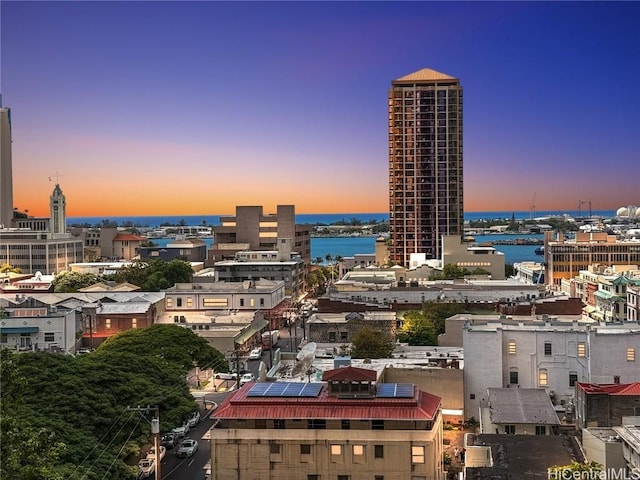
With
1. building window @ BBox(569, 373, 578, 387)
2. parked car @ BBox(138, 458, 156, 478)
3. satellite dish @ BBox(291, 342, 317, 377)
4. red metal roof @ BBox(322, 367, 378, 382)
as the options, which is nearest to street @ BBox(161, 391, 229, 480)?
parked car @ BBox(138, 458, 156, 478)

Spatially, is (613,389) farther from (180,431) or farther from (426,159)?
(426,159)

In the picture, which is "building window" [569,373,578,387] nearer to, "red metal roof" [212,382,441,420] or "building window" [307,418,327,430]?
"red metal roof" [212,382,441,420]

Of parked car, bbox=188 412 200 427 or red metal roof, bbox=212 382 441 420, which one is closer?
red metal roof, bbox=212 382 441 420

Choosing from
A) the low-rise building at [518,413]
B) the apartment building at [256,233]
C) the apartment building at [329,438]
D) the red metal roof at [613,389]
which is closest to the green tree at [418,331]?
the low-rise building at [518,413]

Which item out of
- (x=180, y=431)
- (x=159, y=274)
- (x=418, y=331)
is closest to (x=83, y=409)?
(x=180, y=431)

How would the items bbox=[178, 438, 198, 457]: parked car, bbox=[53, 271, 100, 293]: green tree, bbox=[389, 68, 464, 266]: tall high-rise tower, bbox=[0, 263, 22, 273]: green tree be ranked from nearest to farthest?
1. bbox=[178, 438, 198, 457]: parked car
2. bbox=[53, 271, 100, 293]: green tree
3. bbox=[0, 263, 22, 273]: green tree
4. bbox=[389, 68, 464, 266]: tall high-rise tower

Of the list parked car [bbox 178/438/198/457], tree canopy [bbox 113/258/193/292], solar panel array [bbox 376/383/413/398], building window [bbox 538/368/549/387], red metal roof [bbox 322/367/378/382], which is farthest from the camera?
tree canopy [bbox 113/258/193/292]
